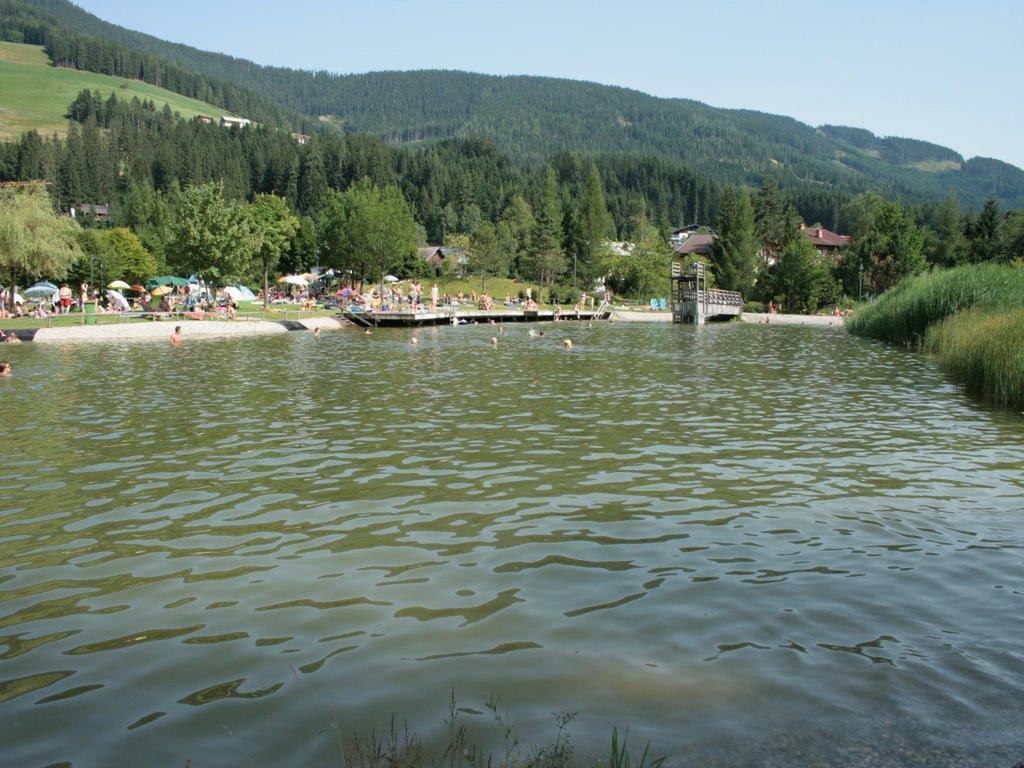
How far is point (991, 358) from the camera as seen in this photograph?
20453 millimetres

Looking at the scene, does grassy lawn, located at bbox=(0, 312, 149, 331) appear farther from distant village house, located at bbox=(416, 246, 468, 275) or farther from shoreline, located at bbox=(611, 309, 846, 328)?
distant village house, located at bbox=(416, 246, 468, 275)

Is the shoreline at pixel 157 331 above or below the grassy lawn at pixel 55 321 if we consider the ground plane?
below

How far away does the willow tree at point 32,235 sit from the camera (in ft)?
152

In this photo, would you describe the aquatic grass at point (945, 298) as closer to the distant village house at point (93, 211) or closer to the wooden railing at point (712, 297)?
the wooden railing at point (712, 297)

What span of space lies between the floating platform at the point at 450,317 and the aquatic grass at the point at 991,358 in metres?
38.8

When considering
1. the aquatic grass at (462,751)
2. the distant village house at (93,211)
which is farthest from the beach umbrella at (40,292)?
the distant village house at (93,211)

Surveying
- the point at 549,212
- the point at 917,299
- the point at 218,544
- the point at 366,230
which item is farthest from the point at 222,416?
the point at 549,212

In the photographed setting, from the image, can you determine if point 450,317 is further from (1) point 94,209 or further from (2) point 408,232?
(1) point 94,209

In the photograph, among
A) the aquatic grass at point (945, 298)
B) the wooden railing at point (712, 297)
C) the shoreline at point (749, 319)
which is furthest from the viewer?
the shoreline at point (749, 319)

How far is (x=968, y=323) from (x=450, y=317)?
43.2 meters

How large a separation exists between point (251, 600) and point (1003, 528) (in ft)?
26.2

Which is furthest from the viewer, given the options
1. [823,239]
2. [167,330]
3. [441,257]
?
[823,239]

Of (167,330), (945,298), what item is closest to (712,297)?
(945,298)

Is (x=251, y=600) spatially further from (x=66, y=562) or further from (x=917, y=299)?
(x=917, y=299)
